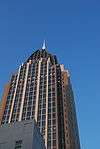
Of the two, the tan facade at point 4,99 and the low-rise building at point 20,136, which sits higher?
the tan facade at point 4,99

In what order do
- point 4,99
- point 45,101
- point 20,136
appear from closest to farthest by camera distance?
point 20,136 < point 45,101 < point 4,99

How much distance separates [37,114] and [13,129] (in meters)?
61.1

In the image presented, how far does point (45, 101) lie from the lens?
488ft

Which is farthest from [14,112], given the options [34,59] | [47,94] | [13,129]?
[13,129]

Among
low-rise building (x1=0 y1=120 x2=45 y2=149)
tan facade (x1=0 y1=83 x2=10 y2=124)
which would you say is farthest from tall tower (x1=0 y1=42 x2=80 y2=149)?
low-rise building (x1=0 y1=120 x2=45 y2=149)

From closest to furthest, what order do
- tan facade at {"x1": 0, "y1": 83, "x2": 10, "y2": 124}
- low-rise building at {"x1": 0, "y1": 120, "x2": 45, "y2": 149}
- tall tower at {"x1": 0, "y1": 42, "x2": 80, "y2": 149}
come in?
low-rise building at {"x1": 0, "y1": 120, "x2": 45, "y2": 149} → tall tower at {"x1": 0, "y1": 42, "x2": 80, "y2": 149} → tan facade at {"x1": 0, "y1": 83, "x2": 10, "y2": 124}

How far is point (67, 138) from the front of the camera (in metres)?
133

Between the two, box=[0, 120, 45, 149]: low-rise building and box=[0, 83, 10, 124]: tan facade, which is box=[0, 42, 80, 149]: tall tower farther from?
box=[0, 120, 45, 149]: low-rise building

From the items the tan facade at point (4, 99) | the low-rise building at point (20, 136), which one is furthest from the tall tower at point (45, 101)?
the low-rise building at point (20, 136)

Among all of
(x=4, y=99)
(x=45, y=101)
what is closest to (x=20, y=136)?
(x=45, y=101)

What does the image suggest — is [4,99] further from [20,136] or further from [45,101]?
[20,136]

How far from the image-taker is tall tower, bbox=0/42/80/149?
13500cm

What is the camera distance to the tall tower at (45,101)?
135 m

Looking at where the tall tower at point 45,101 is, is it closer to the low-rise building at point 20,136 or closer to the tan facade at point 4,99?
the tan facade at point 4,99
